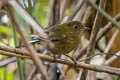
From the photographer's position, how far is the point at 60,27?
310 cm

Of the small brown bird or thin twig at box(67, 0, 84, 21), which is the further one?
thin twig at box(67, 0, 84, 21)

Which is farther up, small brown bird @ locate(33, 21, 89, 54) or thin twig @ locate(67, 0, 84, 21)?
thin twig @ locate(67, 0, 84, 21)

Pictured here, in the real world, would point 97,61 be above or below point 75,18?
below

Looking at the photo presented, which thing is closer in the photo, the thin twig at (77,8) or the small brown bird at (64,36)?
the small brown bird at (64,36)

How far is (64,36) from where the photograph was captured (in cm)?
301

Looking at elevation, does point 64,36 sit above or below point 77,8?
below

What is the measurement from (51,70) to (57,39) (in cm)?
49

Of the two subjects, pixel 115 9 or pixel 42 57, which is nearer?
pixel 42 57

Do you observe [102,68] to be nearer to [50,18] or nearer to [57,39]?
[57,39]

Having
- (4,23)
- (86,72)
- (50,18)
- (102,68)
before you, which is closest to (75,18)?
(50,18)

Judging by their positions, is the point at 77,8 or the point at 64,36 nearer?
the point at 64,36

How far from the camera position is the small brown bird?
9.44ft

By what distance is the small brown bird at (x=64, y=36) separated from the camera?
2878 millimetres

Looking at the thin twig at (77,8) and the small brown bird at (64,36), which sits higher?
the thin twig at (77,8)
